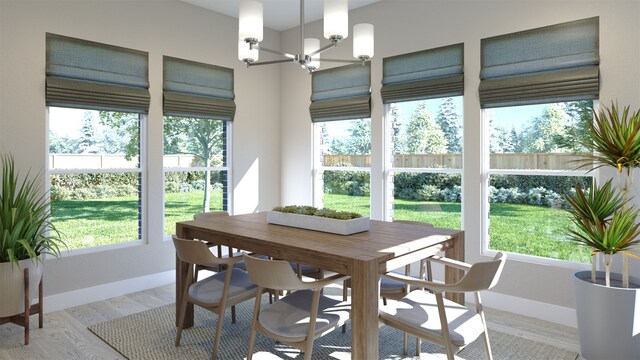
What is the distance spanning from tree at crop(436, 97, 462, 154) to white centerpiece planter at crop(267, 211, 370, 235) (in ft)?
5.44

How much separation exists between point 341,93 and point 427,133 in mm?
1173

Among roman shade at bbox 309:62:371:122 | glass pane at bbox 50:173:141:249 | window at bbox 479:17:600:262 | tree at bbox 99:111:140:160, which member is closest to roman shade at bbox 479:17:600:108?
window at bbox 479:17:600:262

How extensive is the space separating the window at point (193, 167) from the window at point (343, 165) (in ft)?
3.89

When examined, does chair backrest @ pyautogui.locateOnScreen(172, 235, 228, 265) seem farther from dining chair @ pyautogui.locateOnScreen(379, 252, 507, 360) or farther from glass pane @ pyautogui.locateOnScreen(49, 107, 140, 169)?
glass pane @ pyautogui.locateOnScreen(49, 107, 140, 169)

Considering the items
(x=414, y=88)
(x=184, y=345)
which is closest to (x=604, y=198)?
(x=414, y=88)

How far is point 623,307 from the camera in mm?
2549

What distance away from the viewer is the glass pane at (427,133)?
13.3 ft

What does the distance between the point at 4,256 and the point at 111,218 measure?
3.97ft

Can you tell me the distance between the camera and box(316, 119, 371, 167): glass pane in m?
4.77

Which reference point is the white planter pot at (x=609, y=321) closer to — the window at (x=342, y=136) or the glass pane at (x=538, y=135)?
the glass pane at (x=538, y=135)

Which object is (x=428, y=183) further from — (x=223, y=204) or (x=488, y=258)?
(x=223, y=204)

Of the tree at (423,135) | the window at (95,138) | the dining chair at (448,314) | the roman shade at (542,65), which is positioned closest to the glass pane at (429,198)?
the tree at (423,135)

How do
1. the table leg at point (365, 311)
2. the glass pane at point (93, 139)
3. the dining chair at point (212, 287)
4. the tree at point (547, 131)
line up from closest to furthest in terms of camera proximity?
the table leg at point (365, 311), the dining chair at point (212, 287), the tree at point (547, 131), the glass pane at point (93, 139)

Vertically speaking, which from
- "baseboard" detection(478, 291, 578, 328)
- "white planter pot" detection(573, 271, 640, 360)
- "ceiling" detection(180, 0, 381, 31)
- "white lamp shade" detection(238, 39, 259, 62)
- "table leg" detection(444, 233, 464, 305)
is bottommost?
"baseboard" detection(478, 291, 578, 328)
